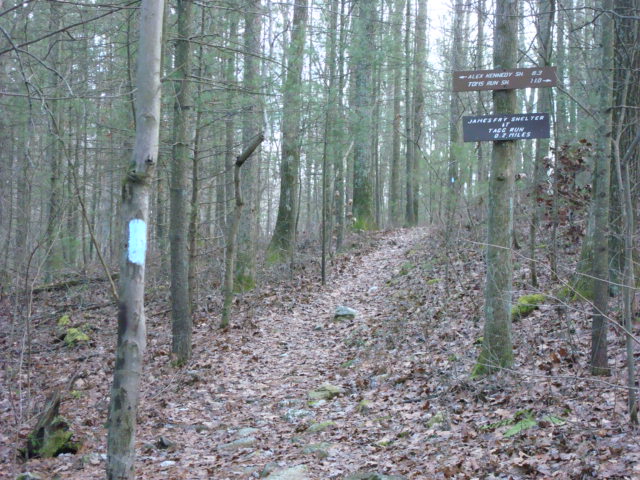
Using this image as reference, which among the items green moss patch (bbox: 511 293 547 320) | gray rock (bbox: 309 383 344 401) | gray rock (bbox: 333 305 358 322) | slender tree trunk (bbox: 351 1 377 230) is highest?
slender tree trunk (bbox: 351 1 377 230)

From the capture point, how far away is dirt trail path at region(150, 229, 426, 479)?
582cm

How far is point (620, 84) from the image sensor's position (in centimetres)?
559

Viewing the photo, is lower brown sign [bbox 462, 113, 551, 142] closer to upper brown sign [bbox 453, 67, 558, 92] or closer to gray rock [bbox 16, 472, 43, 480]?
upper brown sign [bbox 453, 67, 558, 92]

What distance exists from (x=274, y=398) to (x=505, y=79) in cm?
500

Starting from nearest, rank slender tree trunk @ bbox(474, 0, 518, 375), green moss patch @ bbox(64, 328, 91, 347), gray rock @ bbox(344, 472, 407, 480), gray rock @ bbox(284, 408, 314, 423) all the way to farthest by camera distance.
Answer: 1. gray rock @ bbox(344, 472, 407, 480)
2. slender tree trunk @ bbox(474, 0, 518, 375)
3. gray rock @ bbox(284, 408, 314, 423)
4. green moss patch @ bbox(64, 328, 91, 347)

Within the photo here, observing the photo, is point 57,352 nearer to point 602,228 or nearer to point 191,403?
point 191,403

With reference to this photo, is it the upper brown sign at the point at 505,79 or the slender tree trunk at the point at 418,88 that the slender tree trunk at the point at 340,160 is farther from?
the upper brown sign at the point at 505,79

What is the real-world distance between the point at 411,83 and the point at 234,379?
21.3 m

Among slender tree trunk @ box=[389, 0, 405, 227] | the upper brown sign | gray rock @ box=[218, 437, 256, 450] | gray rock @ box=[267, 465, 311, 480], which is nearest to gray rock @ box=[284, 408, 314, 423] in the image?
gray rock @ box=[218, 437, 256, 450]

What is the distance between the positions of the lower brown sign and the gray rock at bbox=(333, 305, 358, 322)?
588 centimetres

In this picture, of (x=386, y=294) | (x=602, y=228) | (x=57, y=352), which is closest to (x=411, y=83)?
(x=386, y=294)

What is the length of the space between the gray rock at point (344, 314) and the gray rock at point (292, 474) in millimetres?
5887

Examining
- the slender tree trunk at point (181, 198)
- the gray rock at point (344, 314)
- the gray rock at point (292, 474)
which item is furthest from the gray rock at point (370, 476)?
the gray rock at point (344, 314)

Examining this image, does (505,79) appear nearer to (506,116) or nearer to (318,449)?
(506,116)
